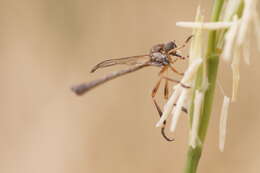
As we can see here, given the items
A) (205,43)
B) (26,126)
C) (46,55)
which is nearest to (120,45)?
(46,55)

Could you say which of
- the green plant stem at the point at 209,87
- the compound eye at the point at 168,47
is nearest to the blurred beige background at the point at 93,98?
the compound eye at the point at 168,47

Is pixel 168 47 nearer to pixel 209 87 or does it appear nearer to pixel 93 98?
pixel 209 87

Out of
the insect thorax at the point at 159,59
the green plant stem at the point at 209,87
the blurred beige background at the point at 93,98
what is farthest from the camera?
the blurred beige background at the point at 93,98

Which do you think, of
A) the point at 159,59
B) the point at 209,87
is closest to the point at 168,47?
the point at 159,59

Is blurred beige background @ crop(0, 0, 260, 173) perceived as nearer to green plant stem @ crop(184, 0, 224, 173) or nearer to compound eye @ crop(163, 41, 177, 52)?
compound eye @ crop(163, 41, 177, 52)

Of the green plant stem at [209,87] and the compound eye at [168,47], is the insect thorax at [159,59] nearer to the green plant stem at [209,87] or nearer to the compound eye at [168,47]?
the compound eye at [168,47]
